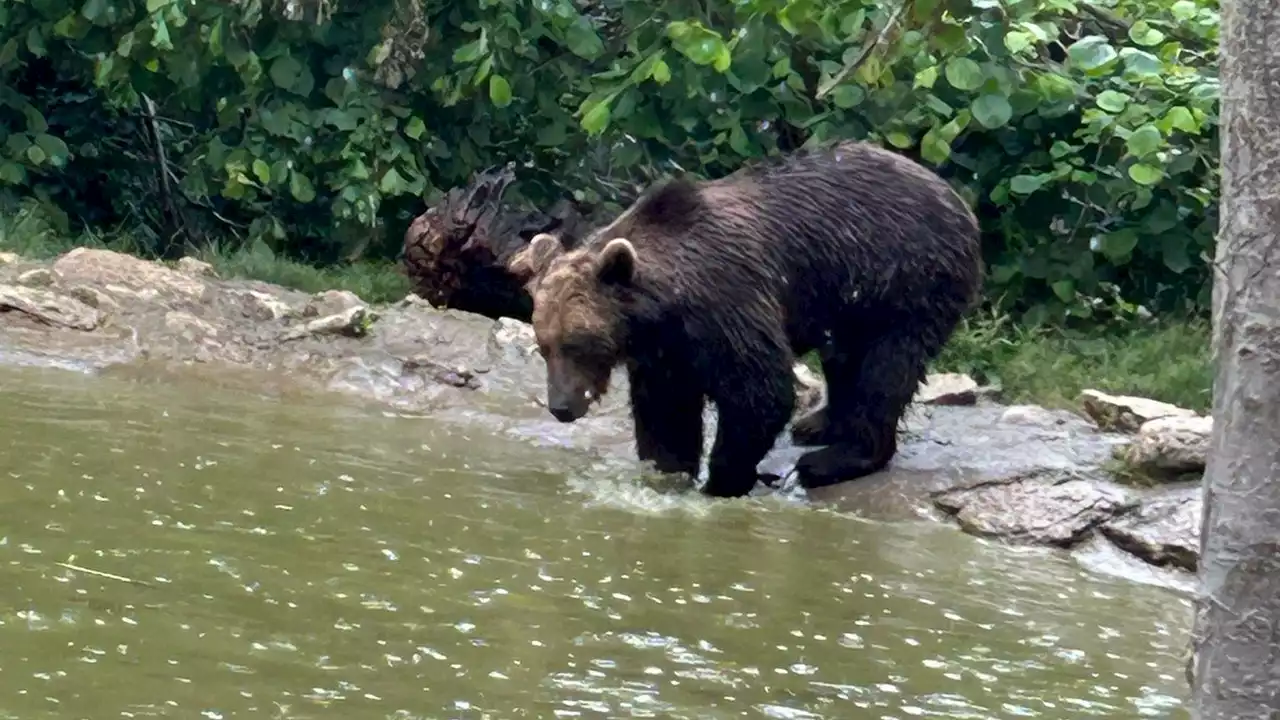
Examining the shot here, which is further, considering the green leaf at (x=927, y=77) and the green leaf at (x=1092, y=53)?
the green leaf at (x=927, y=77)

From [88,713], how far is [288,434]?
377 cm

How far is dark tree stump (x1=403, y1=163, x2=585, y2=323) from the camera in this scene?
10.1 m

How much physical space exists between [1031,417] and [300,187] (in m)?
4.95

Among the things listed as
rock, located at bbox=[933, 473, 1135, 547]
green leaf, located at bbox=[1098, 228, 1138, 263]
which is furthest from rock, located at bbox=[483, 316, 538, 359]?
green leaf, located at bbox=[1098, 228, 1138, 263]

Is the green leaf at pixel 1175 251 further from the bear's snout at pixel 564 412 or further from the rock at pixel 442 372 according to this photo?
the bear's snout at pixel 564 412

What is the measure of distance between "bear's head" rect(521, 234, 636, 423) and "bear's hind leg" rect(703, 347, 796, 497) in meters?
0.50

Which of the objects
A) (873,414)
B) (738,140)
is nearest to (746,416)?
(873,414)

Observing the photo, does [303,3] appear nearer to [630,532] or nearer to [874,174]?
[874,174]

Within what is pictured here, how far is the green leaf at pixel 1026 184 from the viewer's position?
9391mm

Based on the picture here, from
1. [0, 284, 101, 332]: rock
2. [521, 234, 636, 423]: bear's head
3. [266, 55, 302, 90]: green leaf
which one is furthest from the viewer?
[266, 55, 302, 90]: green leaf

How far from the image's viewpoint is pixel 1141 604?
5.65 m

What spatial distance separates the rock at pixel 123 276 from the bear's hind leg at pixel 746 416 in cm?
362

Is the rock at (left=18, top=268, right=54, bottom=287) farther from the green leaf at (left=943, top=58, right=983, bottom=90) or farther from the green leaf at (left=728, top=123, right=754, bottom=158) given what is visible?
the green leaf at (left=943, top=58, right=983, bottom=90)

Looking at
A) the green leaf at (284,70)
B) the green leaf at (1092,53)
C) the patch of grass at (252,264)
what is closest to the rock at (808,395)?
the green leaf at (1092,53)
